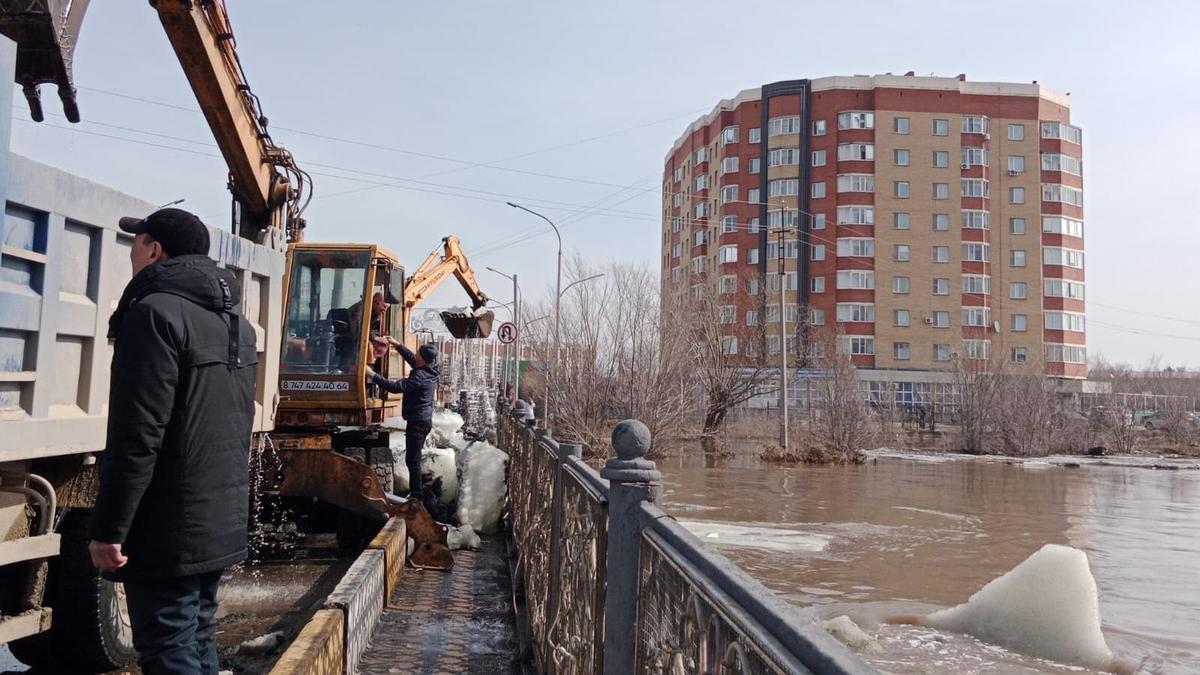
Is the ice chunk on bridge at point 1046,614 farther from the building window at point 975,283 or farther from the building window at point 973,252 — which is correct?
the building window at point 973,252

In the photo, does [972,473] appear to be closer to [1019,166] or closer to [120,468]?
[120,468]

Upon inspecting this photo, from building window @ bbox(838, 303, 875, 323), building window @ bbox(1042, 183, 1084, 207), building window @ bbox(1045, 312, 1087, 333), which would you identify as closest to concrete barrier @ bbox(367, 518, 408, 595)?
building window @ bbox(838, 303, 875, 323)

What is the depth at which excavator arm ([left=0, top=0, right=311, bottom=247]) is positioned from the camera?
505 centimetres

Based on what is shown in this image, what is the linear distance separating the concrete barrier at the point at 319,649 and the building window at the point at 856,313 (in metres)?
57.0

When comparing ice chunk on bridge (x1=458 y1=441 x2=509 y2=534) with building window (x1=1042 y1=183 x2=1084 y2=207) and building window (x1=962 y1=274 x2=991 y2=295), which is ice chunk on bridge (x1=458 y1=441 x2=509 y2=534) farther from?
building window (x1=1042 y1=183 x2=1084 y2=207)

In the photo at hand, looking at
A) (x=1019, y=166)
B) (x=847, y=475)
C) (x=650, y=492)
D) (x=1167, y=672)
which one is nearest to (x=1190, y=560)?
(x=1167, y=672)

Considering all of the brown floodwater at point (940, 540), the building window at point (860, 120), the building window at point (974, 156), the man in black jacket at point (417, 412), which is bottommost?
the brown floodwater at point (940, 540)

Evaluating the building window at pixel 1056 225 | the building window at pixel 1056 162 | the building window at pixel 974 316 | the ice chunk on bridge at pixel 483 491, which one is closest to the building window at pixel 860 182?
the building window at pixel 974 316

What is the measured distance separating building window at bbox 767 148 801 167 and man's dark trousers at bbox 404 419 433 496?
54.9 metres

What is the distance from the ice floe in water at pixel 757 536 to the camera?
1434cm

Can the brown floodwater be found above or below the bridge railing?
below

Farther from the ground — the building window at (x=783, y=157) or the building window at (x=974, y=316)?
the building window at (x=783, y=157)

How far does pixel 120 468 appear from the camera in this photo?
272 centimetres

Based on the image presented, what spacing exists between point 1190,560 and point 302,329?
46.5ft
